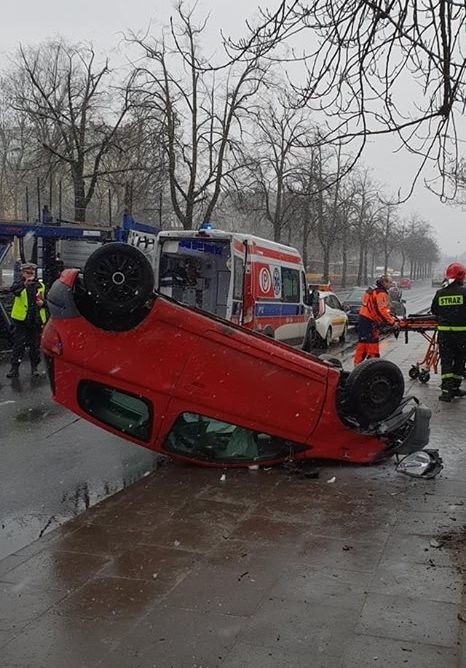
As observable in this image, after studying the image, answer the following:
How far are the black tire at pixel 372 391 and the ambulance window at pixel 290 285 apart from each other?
8.07 m

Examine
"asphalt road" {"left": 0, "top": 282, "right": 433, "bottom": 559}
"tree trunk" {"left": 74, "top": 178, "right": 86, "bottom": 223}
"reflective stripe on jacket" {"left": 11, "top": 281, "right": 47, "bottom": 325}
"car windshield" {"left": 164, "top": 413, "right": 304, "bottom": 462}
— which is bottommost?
"asphalt road" {"left": 0, "top": 282, "right": 433, "bottom": 559}

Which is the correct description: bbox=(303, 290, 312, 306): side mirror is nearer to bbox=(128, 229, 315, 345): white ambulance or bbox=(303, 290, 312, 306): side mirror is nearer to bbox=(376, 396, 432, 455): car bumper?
bbox=(128, 229, 315, 345): white ambulance

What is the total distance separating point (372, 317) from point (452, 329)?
2.05 m

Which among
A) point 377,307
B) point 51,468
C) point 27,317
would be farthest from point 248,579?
point 27,317

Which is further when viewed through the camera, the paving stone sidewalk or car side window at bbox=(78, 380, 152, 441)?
car side window at bbox=(78, 380, 152, 441)

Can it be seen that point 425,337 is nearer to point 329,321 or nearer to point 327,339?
point 327,339

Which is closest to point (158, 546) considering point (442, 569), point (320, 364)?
point (442, 569)

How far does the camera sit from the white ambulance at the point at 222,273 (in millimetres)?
11773

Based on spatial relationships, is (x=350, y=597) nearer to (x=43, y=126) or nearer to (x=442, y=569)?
(x=442, y=569)

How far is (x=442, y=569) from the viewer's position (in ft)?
13.3

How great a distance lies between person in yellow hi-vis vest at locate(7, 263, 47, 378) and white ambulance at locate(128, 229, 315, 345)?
6.99 ft

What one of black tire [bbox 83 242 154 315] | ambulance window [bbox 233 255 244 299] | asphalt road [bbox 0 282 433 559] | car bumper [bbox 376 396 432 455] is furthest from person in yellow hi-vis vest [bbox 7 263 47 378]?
car bumper [bbox 376 396 432 455]

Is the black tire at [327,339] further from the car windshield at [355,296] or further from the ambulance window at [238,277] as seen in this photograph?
the car windshield at [355,296]

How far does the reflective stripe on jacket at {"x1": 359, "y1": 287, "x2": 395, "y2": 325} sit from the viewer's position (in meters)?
11.0
